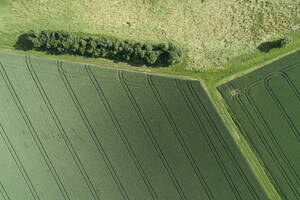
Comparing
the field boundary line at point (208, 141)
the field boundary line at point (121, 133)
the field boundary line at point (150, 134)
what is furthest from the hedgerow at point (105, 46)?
the field boundary line at point (208, 141)

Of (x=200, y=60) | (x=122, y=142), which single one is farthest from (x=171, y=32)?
(x=122, y=142)

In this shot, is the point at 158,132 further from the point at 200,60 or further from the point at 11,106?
the point at 11,106

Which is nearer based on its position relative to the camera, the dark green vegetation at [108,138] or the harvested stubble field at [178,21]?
the dark green vegetation at [108,138]

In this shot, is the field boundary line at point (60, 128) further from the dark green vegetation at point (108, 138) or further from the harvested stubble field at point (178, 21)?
the harvested stubble field at point (178, 21)

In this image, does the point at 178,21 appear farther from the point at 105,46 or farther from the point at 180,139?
the point at 180,139

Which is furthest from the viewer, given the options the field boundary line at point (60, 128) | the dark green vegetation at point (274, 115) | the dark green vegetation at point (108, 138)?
the field boundary line at point (60, 128)

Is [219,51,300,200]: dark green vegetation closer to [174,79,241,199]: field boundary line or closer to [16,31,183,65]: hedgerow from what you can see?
[174,79,241,199]: field boundary line

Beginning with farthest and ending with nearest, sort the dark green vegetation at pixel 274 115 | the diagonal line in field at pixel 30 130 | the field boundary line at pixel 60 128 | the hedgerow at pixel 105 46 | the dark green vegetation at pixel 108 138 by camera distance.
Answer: the diagonal line in field at pixel 30 130, the field boundary line at pixel 60 128, the dark green vegetation at pixel 108 138, the dark green vegetation at pixel 274 115, the hedgerow at pixel 105 46
